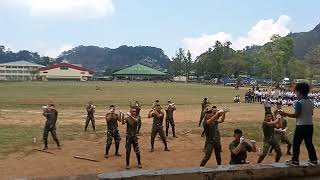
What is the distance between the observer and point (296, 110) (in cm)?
886

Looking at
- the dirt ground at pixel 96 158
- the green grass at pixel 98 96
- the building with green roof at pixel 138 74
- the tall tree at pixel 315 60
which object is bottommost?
the dirt ground at pixel 96 158

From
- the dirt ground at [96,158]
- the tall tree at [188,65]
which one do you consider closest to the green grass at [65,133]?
the dirt ground at [96,158]

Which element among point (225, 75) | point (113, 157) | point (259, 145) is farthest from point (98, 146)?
point (225, 75)

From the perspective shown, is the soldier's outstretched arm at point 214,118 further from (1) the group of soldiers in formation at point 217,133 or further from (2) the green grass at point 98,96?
(2) the green grass at point 98,96

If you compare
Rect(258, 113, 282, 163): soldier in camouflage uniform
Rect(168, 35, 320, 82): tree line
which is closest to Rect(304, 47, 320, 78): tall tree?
Rect(168, 35, 320, 82): tree line

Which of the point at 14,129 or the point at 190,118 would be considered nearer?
the point at 14,129

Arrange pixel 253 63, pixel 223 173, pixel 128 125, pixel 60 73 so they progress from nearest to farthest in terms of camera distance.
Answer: pixel 223 173 → pixel 128 125 → pixel 253 63 → pixel 60 73

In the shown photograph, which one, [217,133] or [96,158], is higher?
[217,133]

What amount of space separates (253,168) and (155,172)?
5.05 feet

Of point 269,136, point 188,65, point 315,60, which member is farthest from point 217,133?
point 188,65

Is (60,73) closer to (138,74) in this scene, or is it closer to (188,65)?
(138,74)

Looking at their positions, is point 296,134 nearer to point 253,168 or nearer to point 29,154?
point 253,168

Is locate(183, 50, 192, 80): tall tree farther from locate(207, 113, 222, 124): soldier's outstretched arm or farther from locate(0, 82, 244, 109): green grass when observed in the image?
locate(207, 113, 222, 124): soldier's outstretched arm

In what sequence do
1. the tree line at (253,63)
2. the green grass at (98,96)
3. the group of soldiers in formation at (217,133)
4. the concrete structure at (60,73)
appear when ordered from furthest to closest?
1. the concrete structure at (60,73)
2. the tree line at (253,63)
3. the green grass at (98,96)
4. the group of soldiers in formation at (217,133)
